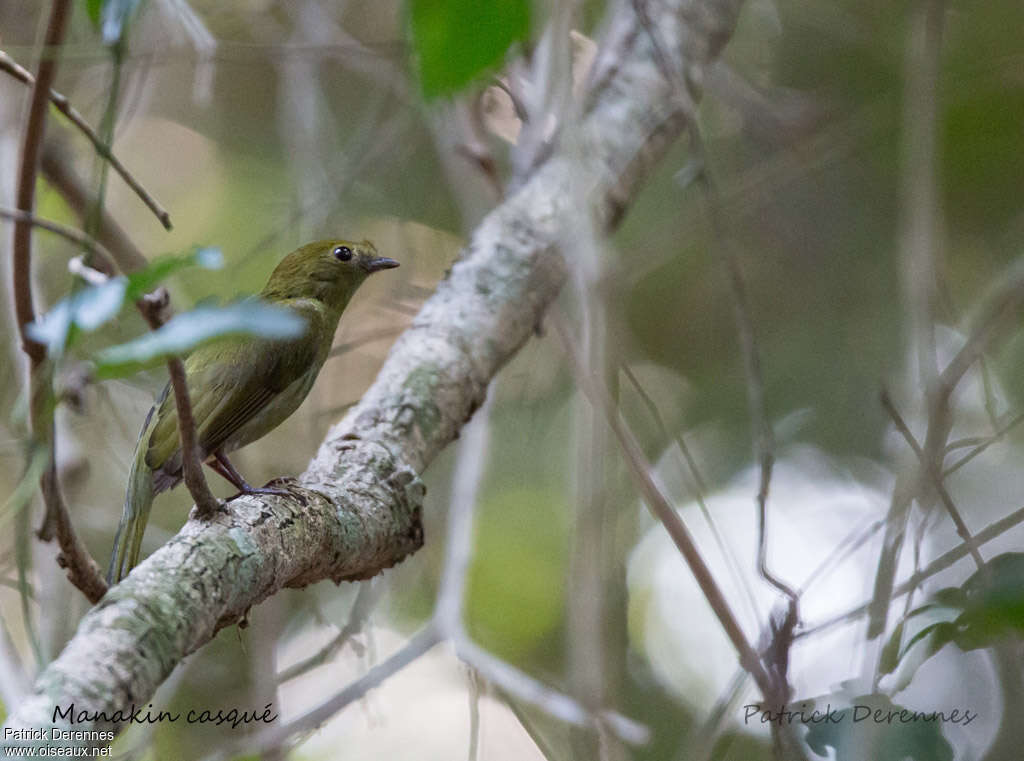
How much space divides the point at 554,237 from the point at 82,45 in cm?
195

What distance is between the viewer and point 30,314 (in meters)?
2.19

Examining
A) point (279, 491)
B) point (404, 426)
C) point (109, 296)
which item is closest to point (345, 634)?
point (404, 426)

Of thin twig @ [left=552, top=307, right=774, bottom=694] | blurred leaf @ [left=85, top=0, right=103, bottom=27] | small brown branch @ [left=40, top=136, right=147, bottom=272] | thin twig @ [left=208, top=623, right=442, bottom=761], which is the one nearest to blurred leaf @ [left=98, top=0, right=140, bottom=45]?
blurred leaf @ [left=85, top=0, right=103, bottom=27]

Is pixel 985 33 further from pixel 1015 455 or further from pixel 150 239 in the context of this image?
pixel 150 239

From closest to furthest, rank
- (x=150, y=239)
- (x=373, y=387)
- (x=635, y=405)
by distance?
(x=373, y=387) → (x=635, y=405) → (x=150, y=239)

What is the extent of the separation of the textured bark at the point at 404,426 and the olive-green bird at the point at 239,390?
35cm

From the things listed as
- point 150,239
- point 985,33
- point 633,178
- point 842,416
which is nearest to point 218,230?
point 150,239

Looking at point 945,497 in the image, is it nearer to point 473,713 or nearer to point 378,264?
point 473,713

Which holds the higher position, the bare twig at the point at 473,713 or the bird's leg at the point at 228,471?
the bird's leg at the point at 228,471

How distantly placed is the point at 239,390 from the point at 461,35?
190 centimetres

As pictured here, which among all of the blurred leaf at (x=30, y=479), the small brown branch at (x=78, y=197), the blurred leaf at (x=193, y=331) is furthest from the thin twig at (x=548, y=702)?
the small brown branch at (x=78, y=197)

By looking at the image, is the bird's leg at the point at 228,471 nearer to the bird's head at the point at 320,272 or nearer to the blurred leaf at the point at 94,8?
the bird's head at the point at 320,272

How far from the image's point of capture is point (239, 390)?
3318 mm

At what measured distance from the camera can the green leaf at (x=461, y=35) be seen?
5.40 feet
